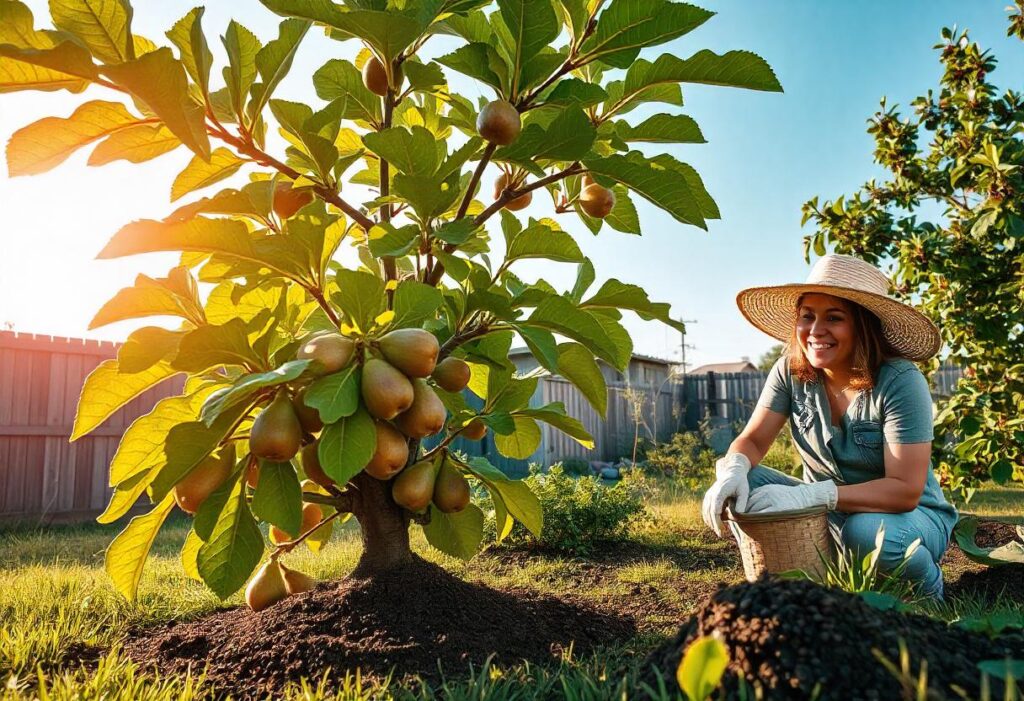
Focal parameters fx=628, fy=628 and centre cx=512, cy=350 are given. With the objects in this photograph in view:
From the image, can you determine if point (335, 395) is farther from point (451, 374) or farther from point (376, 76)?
point (376, 76)

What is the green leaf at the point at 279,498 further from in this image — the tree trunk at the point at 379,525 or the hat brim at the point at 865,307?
the hat brim at the point at 865,307

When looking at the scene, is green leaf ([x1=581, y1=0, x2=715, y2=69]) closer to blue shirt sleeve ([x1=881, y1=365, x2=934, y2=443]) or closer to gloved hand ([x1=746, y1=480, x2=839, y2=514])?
gloved hand ([x1=746, y1=480, x2=839, y2=514])

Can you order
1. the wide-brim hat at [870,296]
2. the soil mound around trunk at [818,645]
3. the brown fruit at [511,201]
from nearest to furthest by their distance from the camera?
the soil mound around trunk at [818,645], the brown fruit at [511,201], the wide-brim hat at [870,296]

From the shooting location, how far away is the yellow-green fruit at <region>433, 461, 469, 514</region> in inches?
58.1

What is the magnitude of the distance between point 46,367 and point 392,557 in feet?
18.9

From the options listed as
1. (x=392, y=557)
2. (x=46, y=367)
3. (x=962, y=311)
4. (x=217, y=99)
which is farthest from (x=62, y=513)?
(x=962, y=311)

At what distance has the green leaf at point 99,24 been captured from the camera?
1162mm

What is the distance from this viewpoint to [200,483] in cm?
127

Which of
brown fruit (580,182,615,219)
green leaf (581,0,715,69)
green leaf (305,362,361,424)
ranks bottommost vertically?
green leaf (305,362,361,424)

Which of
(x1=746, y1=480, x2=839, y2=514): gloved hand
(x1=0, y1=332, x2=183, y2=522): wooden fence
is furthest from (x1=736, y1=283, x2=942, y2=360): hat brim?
(x1=0, y1=332, x2=183, y2=522): wooden fence

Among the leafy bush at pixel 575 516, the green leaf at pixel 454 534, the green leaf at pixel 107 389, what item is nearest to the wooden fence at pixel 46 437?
the leafy bush at pixel 575 516

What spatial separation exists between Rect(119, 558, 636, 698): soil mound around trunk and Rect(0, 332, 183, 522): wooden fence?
16.4 ft

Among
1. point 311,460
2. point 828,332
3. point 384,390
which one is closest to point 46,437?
point 311,460

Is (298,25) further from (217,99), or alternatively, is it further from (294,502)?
(294,502)
